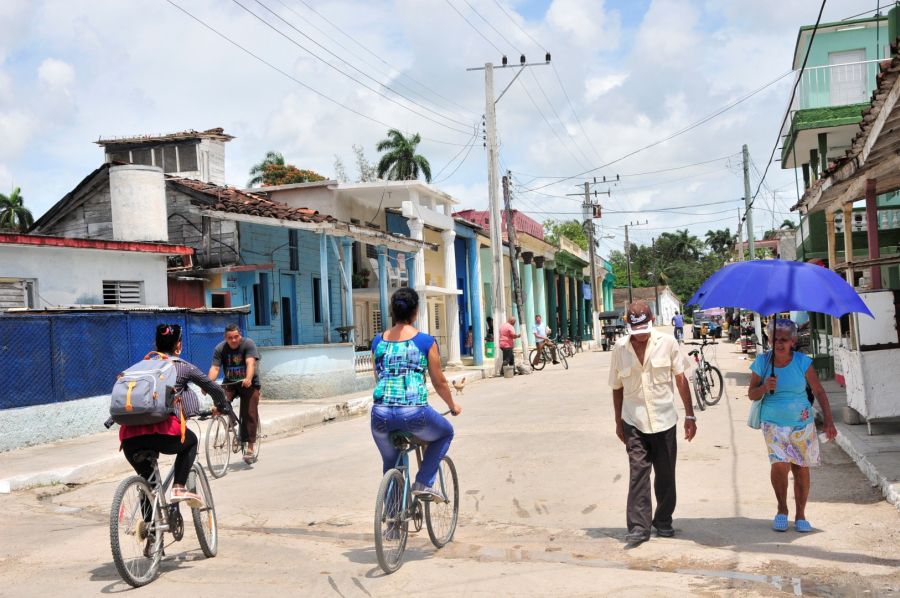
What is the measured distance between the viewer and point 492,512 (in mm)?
7938

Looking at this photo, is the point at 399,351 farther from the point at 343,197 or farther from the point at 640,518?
the point at 343,197

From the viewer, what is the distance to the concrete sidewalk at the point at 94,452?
10.4 m

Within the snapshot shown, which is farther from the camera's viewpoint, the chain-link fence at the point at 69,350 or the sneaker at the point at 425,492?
the chain-link fence at the point at 69,350

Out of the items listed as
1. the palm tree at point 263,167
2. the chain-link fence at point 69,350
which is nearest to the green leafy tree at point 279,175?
the palm tree at point 263,167

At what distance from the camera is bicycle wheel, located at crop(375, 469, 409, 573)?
5578 millimetres

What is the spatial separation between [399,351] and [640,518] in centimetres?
211


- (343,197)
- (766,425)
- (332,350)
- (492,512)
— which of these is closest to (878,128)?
(766,425)

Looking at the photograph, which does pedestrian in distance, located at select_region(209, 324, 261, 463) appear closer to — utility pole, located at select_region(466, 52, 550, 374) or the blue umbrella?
the blue umbrella

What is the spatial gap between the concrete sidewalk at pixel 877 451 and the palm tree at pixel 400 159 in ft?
138

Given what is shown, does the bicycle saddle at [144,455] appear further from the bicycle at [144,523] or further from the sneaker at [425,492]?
the sneaker at [425,492]

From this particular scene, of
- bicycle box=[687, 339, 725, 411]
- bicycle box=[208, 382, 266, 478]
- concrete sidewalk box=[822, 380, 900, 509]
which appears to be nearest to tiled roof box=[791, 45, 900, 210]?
concrete sidewalk box=[822, 380, 900, 509]

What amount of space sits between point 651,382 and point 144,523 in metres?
3.54

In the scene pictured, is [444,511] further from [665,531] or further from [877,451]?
[877,451]

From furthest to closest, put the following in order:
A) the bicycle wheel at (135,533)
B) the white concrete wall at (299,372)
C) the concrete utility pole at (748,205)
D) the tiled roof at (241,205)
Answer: the concrete utility pole at (748,205)
the tiled roof at (241,205)
the white concrete wall at (299,372)
the bicycle wheel at (135,533)
